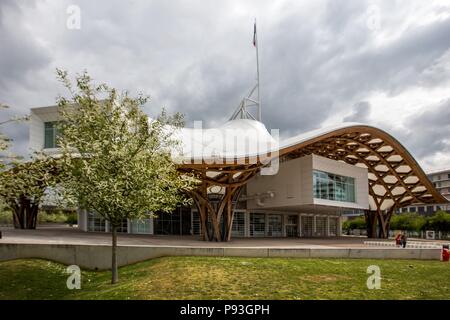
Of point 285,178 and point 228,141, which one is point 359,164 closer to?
point 285,178

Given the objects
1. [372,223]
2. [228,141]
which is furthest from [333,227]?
[228,141]

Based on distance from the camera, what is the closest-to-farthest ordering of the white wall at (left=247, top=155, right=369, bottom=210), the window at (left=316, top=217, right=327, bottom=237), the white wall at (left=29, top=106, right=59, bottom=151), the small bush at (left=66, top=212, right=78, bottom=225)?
1. the white wall at (left=247, top=155, right=369, bottom=210)
2. the white wall at (left=29, top=106, right=59, bottom=151)
3. the window at (left=316, top=217, right=327, bottom=237)
4. the small bush at (left=66, top=212, right=78, bottom=225)

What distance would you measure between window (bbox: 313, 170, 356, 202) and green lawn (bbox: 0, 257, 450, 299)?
1626 cm

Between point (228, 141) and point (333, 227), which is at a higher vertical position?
point (228, 141)

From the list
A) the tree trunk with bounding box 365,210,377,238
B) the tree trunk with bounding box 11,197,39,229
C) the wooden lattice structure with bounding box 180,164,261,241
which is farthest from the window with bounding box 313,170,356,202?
the tree trunk with bounding box 11,197,39,229

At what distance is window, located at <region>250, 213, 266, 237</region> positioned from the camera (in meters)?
45.9

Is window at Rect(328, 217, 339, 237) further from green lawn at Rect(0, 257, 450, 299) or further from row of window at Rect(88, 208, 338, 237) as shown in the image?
green lawn at Rect(0, 257, 450, 299)

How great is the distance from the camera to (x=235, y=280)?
14.3m

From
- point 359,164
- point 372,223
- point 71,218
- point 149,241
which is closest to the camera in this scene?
point 149,241

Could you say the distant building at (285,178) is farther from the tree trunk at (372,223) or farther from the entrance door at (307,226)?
the tree trunk at (372,223)

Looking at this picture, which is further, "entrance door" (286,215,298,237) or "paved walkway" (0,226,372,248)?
"entrance door" (286,215,298,237)

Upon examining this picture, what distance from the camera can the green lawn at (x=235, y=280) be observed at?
42.2ft

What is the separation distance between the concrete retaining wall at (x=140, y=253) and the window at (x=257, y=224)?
25206 mm

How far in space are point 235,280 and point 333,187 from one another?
26.4 metres
